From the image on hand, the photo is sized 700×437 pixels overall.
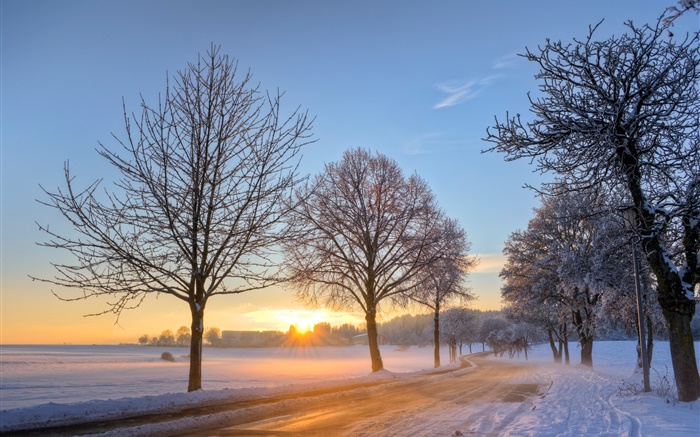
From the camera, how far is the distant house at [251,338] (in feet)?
475

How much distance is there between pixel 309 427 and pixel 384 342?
191049 millimetres

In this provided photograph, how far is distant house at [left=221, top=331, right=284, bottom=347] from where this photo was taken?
145 metres

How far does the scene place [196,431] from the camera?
25.5 feet

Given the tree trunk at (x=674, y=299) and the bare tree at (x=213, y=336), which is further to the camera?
the bare tree at (x=213, y=336)

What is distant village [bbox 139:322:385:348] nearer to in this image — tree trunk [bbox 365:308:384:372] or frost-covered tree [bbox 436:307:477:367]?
frost-covered tree [bbox 436:307:477:367]

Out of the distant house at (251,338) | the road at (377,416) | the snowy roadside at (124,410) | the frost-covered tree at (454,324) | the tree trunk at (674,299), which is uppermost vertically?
the tree trunk at (674,299)

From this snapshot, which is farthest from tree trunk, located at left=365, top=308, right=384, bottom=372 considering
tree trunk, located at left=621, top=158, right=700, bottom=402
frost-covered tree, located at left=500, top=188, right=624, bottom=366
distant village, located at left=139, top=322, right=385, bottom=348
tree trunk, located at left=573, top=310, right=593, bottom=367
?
distant village, located at left=139, top=322, right=385, bottom=348

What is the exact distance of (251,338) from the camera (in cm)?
15225

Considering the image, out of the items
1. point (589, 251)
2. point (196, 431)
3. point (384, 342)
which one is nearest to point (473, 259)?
point (589, 251)

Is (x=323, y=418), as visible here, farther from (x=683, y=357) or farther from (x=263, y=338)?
(x=263, y=338)

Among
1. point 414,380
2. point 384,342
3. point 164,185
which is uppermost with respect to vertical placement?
point 164,185

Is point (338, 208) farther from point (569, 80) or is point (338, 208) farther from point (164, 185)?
point (569, 80)

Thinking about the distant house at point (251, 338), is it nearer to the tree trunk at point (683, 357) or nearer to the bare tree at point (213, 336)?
the bare tree at point (213, 336)

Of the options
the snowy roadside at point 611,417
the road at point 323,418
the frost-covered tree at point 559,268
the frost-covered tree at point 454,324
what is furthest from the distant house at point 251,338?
the snowy roadside at point 611,417
